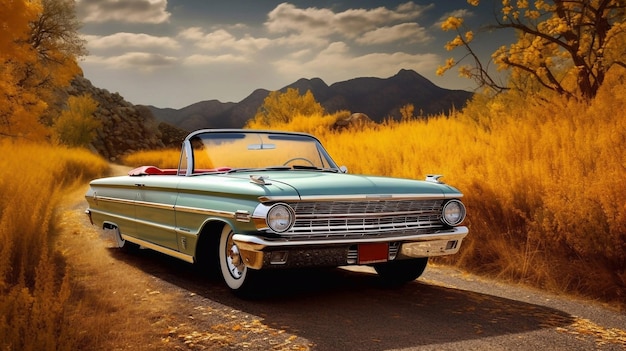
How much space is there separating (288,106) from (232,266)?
24165 millimetres

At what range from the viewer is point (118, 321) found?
4.03 metres

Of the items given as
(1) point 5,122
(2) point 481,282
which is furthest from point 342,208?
(1) point 5,122

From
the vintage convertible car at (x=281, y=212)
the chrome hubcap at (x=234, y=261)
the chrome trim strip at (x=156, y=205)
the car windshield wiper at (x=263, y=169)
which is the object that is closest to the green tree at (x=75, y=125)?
the chrome trim strip at (x=156, y=205)

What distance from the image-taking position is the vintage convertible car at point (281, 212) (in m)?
4.21

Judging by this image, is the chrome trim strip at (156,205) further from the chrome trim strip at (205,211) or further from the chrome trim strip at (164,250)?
the chrome trim strip at (164,250)

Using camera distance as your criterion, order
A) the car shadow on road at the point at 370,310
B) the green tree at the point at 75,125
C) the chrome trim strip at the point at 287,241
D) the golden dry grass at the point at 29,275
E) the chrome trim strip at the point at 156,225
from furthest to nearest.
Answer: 1. the green tree at the point at 75,125
2. the chrome trim strip at the point at 156,225
3. the chrome trim strip at the point at 287,241
4. the car shadow on road at the point at 370,310
5. the golden dry grass at the point at 29,275

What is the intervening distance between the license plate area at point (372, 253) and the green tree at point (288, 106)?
22304 millimetres

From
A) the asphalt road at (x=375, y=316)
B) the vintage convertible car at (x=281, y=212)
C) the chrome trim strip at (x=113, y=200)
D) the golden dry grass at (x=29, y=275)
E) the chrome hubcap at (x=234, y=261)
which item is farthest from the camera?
the chrome trim strip at (x=113, y=200)

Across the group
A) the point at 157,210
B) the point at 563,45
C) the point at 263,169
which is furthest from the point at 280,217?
the point at 563,45

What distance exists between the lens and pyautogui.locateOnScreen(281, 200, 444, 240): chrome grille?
429cm

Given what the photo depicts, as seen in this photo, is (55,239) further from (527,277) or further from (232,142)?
(527,277)

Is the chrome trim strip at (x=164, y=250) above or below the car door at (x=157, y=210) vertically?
below

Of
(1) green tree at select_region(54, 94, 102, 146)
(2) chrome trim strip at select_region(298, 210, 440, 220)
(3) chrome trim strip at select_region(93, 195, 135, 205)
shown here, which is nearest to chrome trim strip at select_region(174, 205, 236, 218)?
(2) chrome trim strip at select_region(298, 210, 440, 220)

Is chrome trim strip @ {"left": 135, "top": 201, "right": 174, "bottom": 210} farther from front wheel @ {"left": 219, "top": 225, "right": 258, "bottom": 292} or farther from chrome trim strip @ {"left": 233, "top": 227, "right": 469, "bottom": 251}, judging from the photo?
chrome trim strip @ {"left": 233, "top": 227, "right": 469, "bottom": 251}
